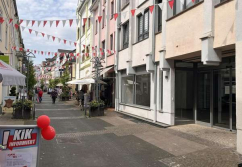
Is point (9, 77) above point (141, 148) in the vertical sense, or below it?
above

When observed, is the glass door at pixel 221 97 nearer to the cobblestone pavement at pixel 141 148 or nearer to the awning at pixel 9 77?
the cobblestone pavement at pixel 141 148

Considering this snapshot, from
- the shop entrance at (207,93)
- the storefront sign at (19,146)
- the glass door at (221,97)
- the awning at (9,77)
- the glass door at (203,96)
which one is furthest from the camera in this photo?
the glass door at (203,96)

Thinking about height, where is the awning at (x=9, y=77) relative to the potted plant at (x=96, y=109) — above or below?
above

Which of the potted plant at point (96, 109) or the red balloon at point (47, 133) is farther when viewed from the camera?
the potted plant at point (96, 109)

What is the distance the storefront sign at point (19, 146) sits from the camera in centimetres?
331

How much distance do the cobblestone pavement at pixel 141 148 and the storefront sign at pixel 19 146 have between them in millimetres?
2091

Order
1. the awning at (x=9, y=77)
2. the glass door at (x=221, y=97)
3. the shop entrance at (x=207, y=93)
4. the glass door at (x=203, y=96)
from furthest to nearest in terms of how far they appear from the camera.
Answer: the glass door at (x=203, y=96)
the glass door at (x=221, y=97)
the shop entrance at (x=207, y=93)
the awning at (x=9, y=77)

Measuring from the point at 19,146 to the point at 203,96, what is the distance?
871 centimetres

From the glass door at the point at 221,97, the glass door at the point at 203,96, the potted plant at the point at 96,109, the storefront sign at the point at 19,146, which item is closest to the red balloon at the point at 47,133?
the storefront sign at the point at 19,146

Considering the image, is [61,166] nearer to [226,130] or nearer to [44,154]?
[44,154]

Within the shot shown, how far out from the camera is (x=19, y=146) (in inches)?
132

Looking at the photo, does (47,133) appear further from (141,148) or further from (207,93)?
(207,93)

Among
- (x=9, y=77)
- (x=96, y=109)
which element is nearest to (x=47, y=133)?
(x=9, y=77)

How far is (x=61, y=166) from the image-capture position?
17.4 ft
